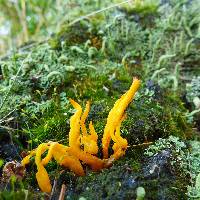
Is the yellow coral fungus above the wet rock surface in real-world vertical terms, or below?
above

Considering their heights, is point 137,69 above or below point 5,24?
below

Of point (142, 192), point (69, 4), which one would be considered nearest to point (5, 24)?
point (69, 4)

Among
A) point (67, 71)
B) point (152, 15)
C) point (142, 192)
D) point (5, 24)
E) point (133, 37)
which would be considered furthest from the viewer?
point (5, 24)

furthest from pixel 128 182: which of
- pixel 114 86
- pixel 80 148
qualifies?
pixel 114 86

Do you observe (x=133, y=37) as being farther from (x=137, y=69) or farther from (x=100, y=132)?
(x=100, y=132)

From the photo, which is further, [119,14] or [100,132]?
[119,14]

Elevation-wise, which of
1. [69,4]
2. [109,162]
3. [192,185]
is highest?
[69,4]

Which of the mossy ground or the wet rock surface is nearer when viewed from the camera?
the wet rock surface
